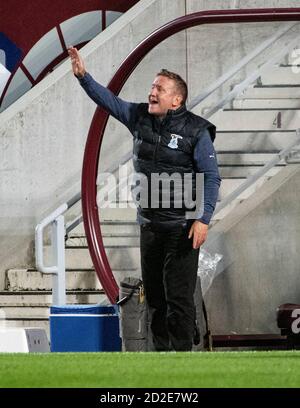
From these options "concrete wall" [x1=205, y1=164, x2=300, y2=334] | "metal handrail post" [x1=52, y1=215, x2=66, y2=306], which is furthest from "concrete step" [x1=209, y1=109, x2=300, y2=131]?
"metal handrail post" [x1=52, y1=215, x2=66, y2=306]

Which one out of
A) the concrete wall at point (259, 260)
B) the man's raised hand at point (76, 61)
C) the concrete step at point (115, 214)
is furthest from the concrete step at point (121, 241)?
the man's raised hand at point (76, 61)

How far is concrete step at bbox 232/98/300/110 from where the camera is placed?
10531 mm

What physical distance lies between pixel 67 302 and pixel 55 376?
14.7ft

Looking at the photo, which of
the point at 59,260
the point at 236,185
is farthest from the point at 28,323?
the point at 236,185

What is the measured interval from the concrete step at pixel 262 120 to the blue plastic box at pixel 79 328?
1.87 meters

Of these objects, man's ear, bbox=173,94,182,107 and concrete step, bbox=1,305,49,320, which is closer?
man's ear, bbox=173,94,182,107

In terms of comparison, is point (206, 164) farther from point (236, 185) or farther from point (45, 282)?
point (45, 282)

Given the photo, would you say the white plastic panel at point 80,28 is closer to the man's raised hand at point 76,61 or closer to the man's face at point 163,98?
the man's face at point 163,98

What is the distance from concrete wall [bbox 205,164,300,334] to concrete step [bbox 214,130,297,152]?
7.4 inches

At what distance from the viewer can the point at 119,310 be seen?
9.08m

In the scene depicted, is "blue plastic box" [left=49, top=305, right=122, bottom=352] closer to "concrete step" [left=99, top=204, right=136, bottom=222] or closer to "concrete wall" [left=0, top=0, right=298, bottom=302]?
"concrete step" [left=99, top=204, right=136, bottom=222]

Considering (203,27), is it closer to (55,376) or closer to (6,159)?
(6,159)

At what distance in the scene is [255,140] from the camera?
415 inches
